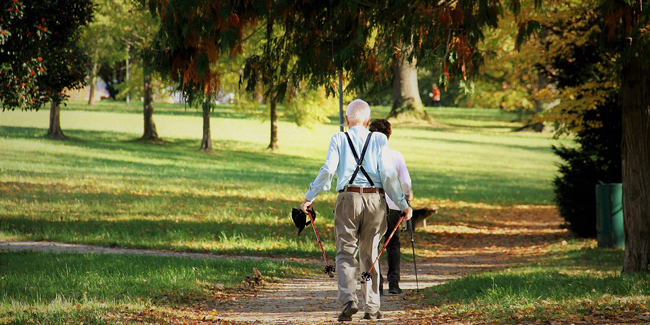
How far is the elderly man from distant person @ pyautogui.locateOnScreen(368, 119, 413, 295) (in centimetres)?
116

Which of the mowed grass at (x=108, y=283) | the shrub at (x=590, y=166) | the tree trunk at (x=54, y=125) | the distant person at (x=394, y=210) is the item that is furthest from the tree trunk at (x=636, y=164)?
the tree trunk at (x=54, y=125)

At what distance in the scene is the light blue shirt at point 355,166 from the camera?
7.22 meters

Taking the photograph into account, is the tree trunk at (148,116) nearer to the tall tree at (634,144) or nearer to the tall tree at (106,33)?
the tall tree at (106,33)

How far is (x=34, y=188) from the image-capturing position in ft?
65.2

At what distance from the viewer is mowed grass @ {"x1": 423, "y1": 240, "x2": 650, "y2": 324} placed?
7090 mm

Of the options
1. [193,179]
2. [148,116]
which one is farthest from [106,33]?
[193,179]

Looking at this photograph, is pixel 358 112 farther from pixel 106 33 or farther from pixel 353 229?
pixel 106 33

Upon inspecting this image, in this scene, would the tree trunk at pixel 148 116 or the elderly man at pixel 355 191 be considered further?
the tree trunk at pixel 148 116

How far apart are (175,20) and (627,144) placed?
240 inches

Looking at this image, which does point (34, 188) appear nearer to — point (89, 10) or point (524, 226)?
point (89, 10)

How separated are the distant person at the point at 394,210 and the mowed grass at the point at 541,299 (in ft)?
1.40

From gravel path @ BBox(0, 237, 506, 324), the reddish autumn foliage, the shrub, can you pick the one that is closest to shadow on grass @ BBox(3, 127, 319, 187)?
the reddish autumn foliage

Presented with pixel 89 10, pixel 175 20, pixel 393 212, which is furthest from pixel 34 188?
pixel 393 212

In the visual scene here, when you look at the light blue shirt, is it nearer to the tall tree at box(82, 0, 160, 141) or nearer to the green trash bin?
the green trash bin
